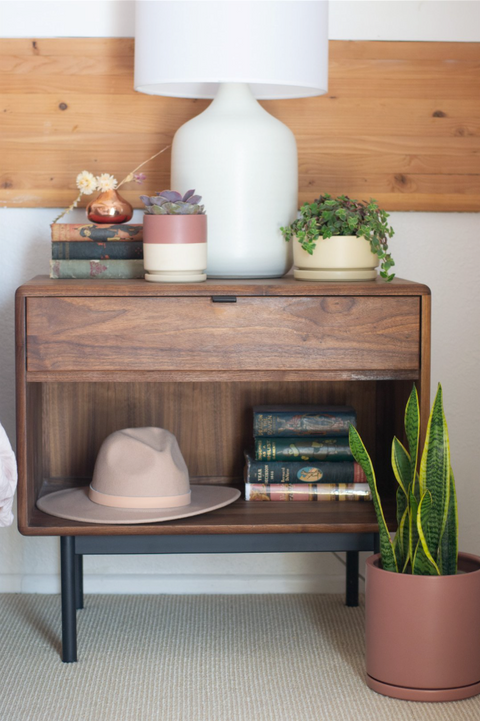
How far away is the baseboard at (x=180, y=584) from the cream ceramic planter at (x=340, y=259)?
81 cm

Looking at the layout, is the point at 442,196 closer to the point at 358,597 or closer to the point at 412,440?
the point at 412,440

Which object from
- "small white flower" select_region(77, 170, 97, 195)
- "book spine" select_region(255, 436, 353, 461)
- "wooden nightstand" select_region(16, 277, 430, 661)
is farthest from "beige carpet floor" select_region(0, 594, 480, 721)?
"small white flower" select_region(77, 170, 97, 195)

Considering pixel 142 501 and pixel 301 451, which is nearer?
pixel 142 501

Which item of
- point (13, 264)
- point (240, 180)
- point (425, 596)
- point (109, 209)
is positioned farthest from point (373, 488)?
point (13, 264)

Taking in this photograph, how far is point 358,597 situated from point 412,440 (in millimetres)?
646

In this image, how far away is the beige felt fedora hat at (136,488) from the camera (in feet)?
5.45

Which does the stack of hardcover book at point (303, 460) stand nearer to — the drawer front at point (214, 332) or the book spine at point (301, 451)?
the book spine at point (301, 451)

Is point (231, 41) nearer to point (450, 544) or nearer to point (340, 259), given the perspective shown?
point (340, 259)

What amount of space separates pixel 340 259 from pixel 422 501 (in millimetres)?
501

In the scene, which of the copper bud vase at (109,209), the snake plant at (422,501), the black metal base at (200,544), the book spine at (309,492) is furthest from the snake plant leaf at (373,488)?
the copper bud vase at (109,209)

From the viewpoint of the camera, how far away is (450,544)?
5.10ft

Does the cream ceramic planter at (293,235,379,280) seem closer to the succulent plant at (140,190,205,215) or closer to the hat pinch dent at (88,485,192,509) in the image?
the succulent plant at (140,190,205,215)

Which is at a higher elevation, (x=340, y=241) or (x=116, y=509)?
(x=340, y=241)

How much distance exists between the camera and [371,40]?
197cm
